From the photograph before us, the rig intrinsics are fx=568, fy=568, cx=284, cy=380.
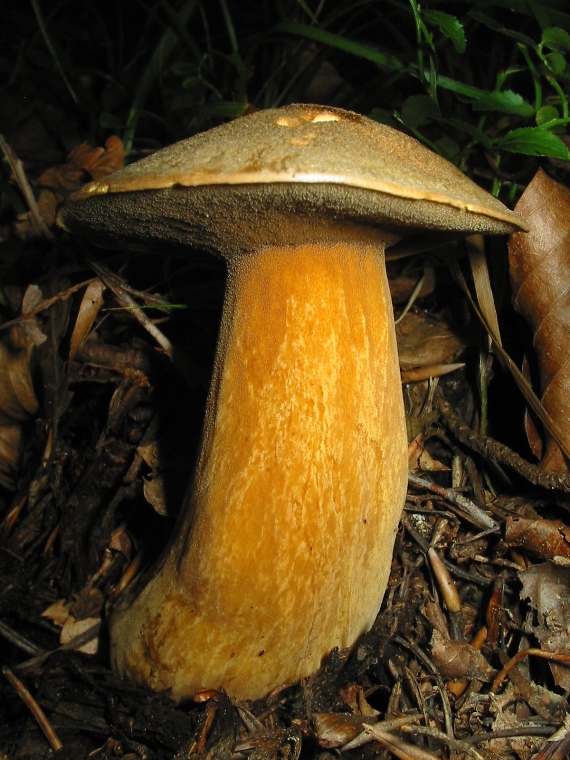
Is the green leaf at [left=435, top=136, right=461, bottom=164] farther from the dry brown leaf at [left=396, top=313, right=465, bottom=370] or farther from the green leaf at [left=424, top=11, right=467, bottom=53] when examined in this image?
the dry brown leaf at [left=396, top=313, right=465, bottom=370]

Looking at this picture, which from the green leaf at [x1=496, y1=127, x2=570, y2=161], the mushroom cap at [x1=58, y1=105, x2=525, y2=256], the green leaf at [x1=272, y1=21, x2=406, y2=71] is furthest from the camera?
the green leaf at [x1=272, y1=21, x2=406, y2=71]

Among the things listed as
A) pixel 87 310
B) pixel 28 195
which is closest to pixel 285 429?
pixel 87 310

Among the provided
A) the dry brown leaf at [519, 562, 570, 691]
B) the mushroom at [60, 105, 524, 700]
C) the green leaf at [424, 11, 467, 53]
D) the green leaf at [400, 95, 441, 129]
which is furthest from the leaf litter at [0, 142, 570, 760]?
the green leaf at [424, 11, 467, 53]

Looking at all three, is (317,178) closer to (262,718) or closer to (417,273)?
(417,273)

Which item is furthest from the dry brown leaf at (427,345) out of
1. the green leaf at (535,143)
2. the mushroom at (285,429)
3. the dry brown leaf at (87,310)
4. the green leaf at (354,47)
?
the dry brown leaf at (87,310)

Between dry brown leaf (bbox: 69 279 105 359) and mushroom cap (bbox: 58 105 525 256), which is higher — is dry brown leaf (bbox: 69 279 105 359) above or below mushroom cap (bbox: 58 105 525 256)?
below

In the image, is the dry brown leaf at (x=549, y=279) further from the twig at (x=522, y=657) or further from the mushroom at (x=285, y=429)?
the twig at (x=522, y=657)

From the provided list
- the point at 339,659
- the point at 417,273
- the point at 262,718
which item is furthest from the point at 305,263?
the point at 262,718

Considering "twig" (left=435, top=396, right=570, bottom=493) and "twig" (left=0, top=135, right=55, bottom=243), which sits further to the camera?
"twig" (left=0, top=135, right=55, bottom=243)
